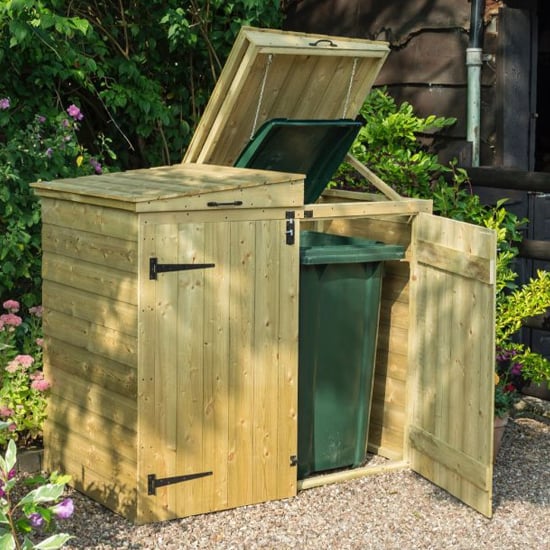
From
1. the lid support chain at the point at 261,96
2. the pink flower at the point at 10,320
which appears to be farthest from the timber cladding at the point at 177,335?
the lid support chain at the point at 261,96

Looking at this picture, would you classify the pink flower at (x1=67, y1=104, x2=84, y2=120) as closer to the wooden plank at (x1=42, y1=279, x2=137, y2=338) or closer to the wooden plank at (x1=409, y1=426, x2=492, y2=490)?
the wooden plank at (x1=42, y1=279, x2=137, y2=338)

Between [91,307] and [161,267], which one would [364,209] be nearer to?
[161,267]

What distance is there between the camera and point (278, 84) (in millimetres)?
5594

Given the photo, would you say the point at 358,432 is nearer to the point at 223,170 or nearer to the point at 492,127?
the point at 223,170

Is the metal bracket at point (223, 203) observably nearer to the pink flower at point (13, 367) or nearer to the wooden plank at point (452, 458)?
the pink flower at point (13, 367)

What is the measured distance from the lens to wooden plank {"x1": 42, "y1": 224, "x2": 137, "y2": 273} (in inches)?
186

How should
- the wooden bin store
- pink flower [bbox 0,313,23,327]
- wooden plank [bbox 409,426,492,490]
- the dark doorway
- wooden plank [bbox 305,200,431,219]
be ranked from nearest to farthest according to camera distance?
the wooden bin store
wooden plank [bbox 409,426,492,490]
wooden plank [bbox 305,200,431,219]
pink flower [bbox 0,313,23,327]
the dark doorway

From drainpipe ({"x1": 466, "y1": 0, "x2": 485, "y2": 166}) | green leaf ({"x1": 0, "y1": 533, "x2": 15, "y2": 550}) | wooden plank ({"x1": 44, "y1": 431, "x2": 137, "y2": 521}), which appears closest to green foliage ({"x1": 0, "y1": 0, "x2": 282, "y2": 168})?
drainpipe ({"x1": 466, "y1": 0, "x2": 485, "y2": 166})

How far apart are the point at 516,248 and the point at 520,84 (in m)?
1.12

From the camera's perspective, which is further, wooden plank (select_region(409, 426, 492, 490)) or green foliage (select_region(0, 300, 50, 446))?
green foliage (select_region(0, 300, 50, 446))

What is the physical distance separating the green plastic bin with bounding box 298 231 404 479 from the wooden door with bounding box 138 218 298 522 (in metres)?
0.20

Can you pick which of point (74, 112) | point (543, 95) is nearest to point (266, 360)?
point (74, 112)

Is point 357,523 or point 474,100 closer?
point 357,523

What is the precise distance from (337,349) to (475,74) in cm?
250
